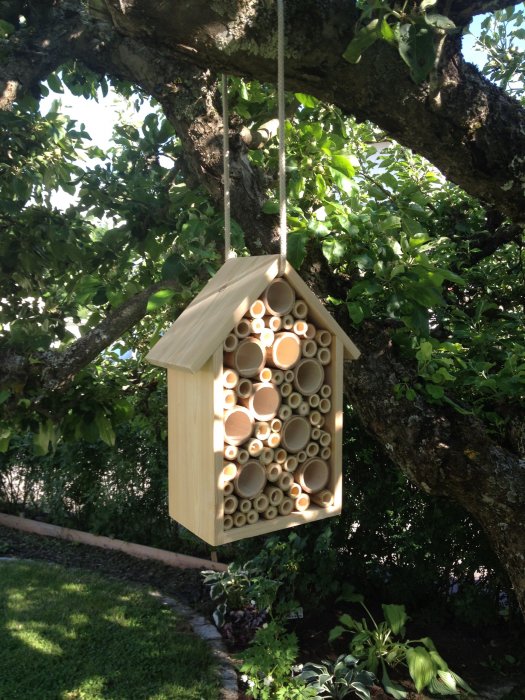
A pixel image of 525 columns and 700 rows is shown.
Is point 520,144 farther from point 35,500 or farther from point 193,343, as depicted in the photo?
point 35,500

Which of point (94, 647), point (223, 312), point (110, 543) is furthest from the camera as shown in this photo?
point (110, 543)

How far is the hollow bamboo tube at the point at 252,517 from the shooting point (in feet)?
5.13

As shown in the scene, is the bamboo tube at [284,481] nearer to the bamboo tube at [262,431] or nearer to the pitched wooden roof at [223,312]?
the bamboo tube at [262,431]

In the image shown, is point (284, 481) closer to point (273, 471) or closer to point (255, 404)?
point (273, 471)

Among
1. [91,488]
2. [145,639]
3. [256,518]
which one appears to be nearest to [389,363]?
[256,518]

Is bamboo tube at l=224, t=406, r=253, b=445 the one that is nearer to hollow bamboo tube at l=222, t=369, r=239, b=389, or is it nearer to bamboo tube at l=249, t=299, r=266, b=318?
hollow bamboo tube at l=222, t=369, r=239, b=389

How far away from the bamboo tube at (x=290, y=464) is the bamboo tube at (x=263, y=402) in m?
0.14

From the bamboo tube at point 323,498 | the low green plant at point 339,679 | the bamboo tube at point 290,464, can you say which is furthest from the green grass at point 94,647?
the bamboo tube at point 290,464

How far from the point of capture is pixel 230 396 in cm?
151

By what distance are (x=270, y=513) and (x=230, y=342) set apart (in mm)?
460

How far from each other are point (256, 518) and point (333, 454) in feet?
0.93

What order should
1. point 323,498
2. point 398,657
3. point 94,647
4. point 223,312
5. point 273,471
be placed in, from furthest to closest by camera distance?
point 94,647 < point 398,657 < point 323,498 < point 273,471 < point 223,312

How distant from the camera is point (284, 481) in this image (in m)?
1.63

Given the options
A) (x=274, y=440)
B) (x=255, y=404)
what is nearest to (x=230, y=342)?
(x=255, y=404)
